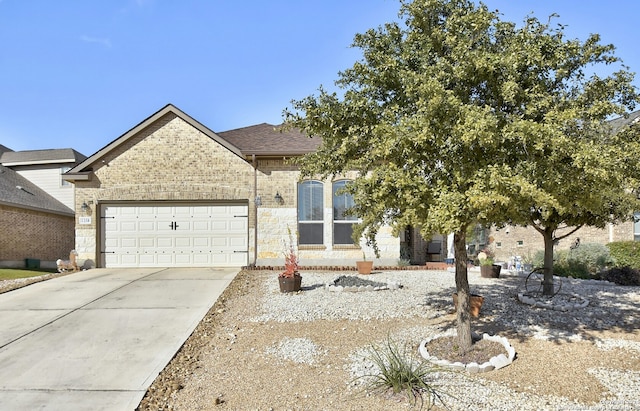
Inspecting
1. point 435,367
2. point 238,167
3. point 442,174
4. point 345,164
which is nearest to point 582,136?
point 442,174

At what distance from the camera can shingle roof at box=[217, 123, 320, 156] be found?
49.3 ft

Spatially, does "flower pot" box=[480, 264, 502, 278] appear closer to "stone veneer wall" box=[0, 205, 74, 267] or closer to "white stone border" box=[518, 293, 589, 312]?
"white stone border" box=[518, 293, 589, 312]

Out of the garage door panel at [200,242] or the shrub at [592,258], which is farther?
the garage door panel at [200,242]

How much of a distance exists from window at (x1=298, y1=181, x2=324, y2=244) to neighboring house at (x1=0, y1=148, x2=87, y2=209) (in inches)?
600

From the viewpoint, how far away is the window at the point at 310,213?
50.6 ft


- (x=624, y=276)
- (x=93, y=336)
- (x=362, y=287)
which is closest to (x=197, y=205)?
(x=362, y=287)

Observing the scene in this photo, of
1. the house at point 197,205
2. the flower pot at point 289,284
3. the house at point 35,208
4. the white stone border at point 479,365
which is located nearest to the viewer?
the white stone border at point 479,365

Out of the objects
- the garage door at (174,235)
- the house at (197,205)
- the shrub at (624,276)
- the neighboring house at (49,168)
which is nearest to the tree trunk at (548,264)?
the shrub at (624,276)

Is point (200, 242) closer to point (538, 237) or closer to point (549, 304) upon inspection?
point (549, 304)

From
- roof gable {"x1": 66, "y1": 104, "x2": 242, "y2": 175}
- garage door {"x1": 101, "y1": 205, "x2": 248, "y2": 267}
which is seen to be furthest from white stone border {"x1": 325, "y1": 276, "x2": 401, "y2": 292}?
roof gable {"x1": 66, "y1": 104, "x2": 242, "y2": 175}

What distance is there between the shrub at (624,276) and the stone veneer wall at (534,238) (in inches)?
164

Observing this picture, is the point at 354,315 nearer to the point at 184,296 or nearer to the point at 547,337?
the point at 547,337

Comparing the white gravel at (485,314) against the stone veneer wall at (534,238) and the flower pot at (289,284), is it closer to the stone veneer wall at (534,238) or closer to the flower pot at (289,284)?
the flower pot at (289,284)

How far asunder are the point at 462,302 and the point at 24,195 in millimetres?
21331
